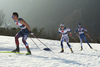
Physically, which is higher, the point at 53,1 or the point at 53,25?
the point at 53,1

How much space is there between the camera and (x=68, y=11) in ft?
464

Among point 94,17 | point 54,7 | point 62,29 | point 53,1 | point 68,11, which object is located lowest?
point 62,29

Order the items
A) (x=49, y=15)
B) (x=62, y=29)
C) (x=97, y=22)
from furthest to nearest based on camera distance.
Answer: (x=49, y=15), (x=97, y=22), (x=62, y=29)

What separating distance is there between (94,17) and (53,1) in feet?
253

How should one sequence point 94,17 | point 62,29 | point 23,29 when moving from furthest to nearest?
point 94,17 → point 62,29 → point 23,29

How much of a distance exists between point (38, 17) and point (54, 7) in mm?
28769

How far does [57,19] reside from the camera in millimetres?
140125

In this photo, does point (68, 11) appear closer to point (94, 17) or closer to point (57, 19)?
point (57, 19)

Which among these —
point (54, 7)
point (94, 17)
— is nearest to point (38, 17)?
point (54, 7)

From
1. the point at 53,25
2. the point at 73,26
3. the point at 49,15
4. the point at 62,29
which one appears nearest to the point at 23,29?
the point at 62,29

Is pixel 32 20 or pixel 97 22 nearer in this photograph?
pixel 97 22

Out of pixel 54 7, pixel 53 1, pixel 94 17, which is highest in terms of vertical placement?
pixel 53 1

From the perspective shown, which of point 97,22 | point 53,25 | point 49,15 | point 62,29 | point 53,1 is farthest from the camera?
point 53,1

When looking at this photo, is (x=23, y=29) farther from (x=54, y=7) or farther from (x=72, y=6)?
(x=54, y=7)
